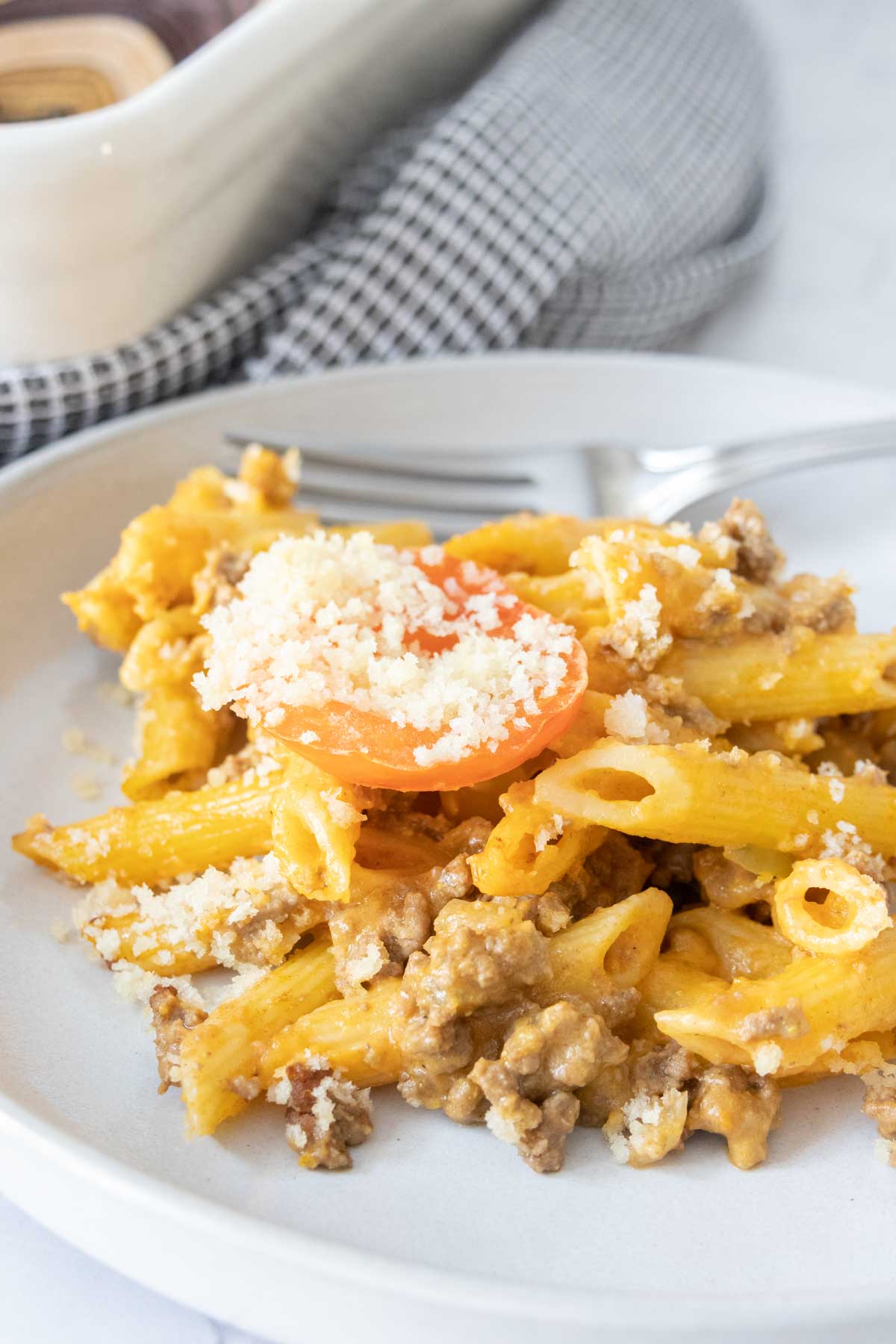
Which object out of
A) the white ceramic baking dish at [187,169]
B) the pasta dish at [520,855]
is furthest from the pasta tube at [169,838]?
the white ceramic baking dish at [187,169]

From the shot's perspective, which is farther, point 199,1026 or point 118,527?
point 118,527

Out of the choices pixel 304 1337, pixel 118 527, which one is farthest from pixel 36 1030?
pixel 118 527

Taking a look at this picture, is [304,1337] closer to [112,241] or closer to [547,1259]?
[547,1259]

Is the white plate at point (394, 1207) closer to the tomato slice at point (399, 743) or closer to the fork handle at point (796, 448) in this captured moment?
the tomato slice at point (399, 743)

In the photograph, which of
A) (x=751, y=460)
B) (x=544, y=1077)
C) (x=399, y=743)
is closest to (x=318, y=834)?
(x=399, y=743)

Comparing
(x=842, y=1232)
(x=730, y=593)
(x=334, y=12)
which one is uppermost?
(x=334, y=12)

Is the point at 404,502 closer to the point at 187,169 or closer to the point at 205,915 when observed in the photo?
the point at 187,169

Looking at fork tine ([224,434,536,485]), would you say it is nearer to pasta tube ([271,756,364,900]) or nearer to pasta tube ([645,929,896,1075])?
pasta tube ([271,756,364,900])
